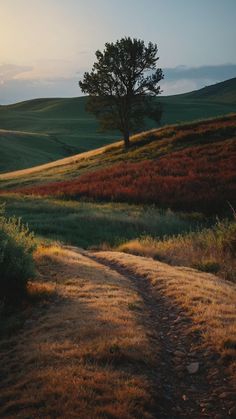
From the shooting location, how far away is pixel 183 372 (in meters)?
7.06

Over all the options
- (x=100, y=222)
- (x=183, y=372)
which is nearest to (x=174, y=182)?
(x=100, y=222)

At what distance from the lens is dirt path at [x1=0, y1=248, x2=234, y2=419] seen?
5750 millimetres

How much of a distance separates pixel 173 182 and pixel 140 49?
26.4 metres

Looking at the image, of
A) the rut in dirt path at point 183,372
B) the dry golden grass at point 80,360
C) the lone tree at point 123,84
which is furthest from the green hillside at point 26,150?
the rut in dirt path at point 183,372

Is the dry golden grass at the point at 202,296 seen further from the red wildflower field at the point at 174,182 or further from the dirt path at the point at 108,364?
the red wildflower field at the point at 174,182

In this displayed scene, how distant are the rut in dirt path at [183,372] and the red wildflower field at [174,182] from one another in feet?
59.9

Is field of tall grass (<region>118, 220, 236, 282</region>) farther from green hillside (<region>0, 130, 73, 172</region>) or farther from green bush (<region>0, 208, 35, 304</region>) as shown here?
green hillside (<region>0, 130, 73, 172</region>)

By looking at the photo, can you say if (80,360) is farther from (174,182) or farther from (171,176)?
(171,176)

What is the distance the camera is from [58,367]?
6.71 metres

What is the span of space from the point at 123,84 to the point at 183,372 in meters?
49.6

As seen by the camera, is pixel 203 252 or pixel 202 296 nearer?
pixel 202 296

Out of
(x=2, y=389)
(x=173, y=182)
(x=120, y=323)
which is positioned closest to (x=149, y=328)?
(x=120, y=323)

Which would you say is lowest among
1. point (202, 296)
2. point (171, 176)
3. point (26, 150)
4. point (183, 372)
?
point (171, 176)

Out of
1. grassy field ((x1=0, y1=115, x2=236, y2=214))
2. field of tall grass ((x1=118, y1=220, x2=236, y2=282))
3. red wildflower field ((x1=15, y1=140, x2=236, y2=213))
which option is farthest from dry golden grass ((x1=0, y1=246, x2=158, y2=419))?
grassy field ((x1=0, y1=115, x2=236, y2=214))
